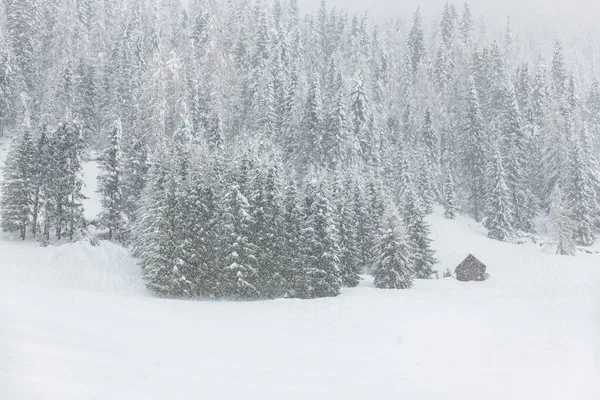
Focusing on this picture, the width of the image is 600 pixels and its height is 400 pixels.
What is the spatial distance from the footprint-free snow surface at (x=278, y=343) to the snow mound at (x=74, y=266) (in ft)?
0.46

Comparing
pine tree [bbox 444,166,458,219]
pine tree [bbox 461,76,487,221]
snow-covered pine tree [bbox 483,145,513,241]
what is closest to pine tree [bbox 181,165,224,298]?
pine tree [bbox 444,166,458,219]

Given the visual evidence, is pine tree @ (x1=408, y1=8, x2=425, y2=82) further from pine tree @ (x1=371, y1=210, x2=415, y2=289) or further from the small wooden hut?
pine tree @ (x1=371, y1=210, x2=415, y2=289)

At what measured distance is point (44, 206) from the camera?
43.5 meters

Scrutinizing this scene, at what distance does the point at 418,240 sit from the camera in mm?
48500

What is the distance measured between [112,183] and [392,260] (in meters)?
26.5

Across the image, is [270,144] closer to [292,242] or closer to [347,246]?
[347,246]

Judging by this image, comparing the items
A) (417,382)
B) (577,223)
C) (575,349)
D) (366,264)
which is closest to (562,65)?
(577,223)

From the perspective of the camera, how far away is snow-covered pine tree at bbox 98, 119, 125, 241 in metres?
42.6

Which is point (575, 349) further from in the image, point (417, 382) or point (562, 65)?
point (562, 65)

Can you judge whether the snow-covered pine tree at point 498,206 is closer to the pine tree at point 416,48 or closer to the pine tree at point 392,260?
the pine tree at point 392,260

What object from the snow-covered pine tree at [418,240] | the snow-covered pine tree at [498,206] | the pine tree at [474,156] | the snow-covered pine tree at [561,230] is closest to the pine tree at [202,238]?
the snow-covered pine tree at [418,240]

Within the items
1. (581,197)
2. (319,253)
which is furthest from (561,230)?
(319,253)

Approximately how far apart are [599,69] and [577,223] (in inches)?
5040

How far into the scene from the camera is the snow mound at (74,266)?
34.1 meters
